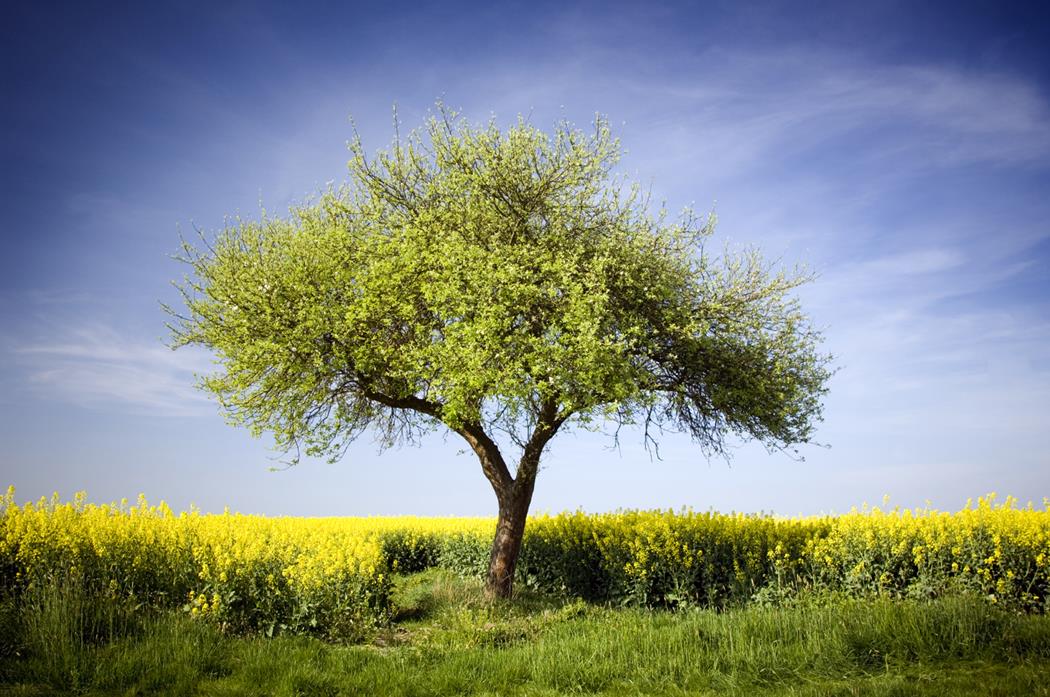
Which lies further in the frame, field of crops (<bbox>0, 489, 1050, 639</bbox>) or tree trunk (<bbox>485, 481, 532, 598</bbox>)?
tree trunk (<bbox>485, 481, 532, 598</bbox>)

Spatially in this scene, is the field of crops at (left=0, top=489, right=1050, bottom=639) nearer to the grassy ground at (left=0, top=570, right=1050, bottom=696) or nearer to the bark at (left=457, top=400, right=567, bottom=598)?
the grassy ground at (left=0, top=570, right=1050, bottom=696)

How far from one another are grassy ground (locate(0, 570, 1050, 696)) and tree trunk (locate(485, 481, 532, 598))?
454cm

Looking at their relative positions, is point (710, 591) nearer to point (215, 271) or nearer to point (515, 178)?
point (515, 178)

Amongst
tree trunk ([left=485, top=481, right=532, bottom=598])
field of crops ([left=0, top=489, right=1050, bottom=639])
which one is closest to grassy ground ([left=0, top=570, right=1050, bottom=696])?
field of crops ([left=0, top=489, right=1050, bottom=639])

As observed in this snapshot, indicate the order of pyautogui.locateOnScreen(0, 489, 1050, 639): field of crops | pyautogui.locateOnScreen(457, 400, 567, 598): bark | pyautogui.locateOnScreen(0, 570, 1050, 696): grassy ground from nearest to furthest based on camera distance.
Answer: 1. pyautogui.locateOnScreen(0, 570, 1050, 696): grassy ground
2. pyautogui.locateOnScreen(0, 489, 1050, 639): field of crops
3. pyautogui.locateOnScreen(457, 400, 567, 598): bark

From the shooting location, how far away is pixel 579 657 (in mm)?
9414

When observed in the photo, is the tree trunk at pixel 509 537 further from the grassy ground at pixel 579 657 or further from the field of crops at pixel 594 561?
the grassy ground at pixel 579 657

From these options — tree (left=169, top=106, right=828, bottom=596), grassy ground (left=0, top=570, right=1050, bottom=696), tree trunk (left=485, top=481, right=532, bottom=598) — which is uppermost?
tree (left=169, top=106, right=828, bottom=596)

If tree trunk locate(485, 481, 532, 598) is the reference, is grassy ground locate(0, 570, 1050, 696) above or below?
below

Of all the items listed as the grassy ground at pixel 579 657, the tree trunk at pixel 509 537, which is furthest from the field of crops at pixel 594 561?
the tree trunk at pixel 509 537

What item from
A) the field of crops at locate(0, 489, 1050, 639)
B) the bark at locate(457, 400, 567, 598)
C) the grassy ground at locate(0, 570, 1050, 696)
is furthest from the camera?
the bark at locate(457, 400, 567, 598)

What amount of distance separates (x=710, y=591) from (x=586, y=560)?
3612mm

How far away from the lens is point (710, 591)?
15.2 m

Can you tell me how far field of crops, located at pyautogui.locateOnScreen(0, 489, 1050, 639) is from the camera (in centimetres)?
1167
